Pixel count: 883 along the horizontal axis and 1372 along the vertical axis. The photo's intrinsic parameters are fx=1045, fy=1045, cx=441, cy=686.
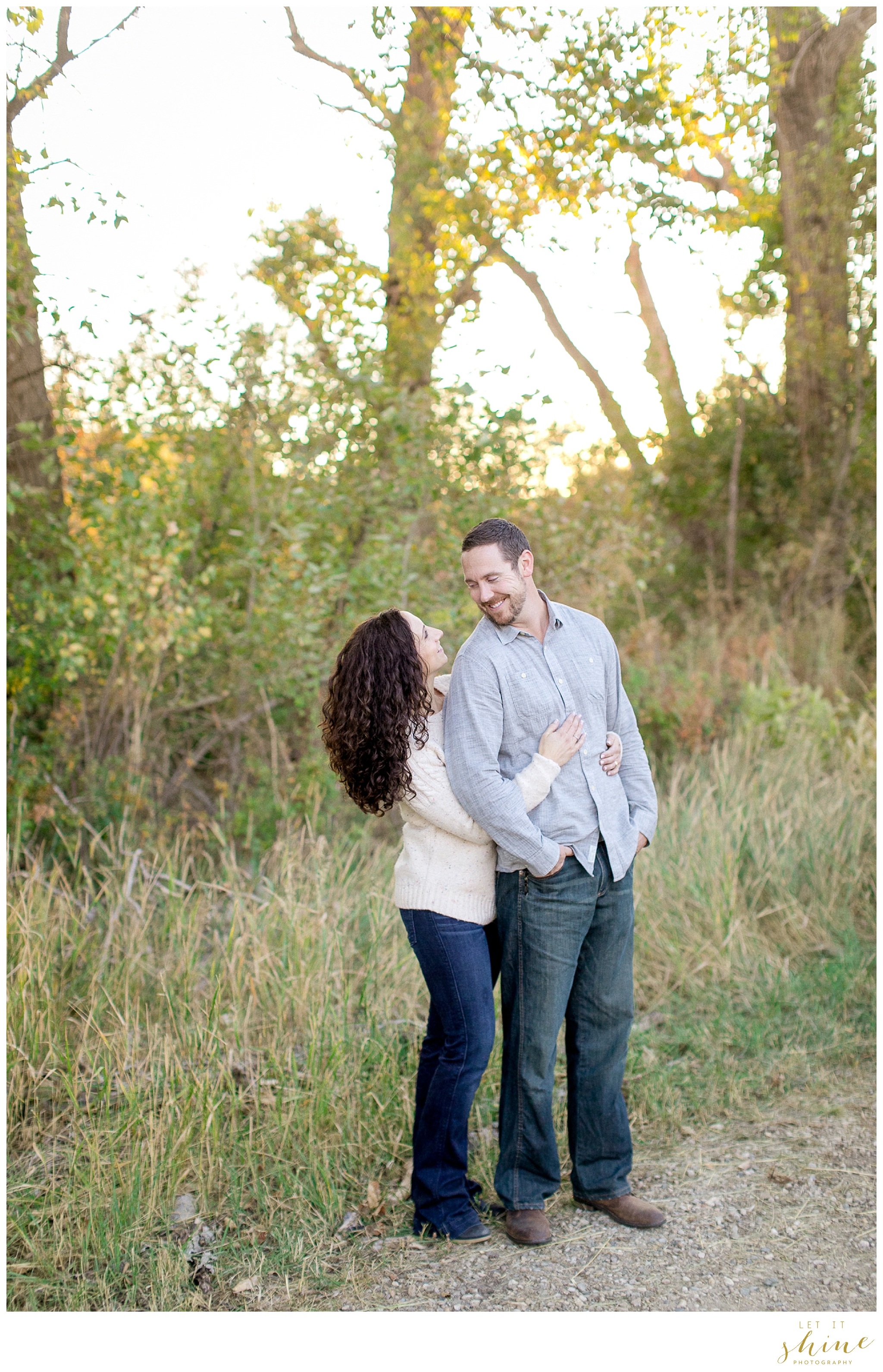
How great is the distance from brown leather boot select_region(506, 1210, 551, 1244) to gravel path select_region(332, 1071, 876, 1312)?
0.11 feet

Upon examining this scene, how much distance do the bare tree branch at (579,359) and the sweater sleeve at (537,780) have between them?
4.60 m

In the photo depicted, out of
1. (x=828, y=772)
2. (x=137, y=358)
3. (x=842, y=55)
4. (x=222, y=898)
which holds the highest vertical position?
(x=842, y=55)

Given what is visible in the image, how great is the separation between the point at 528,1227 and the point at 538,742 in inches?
57.9

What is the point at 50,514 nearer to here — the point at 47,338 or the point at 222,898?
the point at 47,338

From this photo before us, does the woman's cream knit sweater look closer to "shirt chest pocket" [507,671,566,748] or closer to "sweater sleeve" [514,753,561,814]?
"sweater sleeve" [514,753,561,814]

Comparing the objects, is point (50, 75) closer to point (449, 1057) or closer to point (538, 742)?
point (538, 742)

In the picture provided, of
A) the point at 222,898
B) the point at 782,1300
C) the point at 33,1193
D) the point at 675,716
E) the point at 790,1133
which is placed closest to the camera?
the point at 782,1300

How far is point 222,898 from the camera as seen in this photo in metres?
5.06

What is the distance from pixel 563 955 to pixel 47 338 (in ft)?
14.0

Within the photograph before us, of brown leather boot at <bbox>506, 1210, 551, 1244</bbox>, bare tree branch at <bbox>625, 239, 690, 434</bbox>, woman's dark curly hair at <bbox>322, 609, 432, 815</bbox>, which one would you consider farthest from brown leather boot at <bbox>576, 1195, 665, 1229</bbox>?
bare tree branch at <bbox>625, 239, 690, 434</bbox>

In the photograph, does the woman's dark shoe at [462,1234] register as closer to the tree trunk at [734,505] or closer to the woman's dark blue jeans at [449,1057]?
the woman's dark blue jeans at [449,1057]

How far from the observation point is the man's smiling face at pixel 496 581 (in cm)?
312

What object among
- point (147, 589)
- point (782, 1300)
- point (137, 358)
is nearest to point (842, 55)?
point (137, 358)

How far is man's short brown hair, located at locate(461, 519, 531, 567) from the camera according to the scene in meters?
3.12
